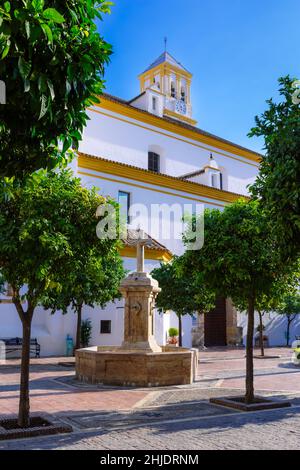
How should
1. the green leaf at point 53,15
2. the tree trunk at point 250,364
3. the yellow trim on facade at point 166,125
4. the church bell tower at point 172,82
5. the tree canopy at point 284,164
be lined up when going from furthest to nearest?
the church bell tower at point 172,82, the yellow trim on facade at point 166,125, the tree trunk at point 250,364, the tree canopy at point 284,164, the green leaf at point 53,15

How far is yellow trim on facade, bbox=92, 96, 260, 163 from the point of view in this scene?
26.7 m

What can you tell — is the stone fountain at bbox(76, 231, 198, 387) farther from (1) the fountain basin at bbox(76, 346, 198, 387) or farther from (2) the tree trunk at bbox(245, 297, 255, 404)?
(2) the tree trunk at bbox(245, 297, 255, 404)

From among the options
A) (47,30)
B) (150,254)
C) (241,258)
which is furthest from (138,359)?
(150,254)

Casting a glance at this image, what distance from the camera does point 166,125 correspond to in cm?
2973

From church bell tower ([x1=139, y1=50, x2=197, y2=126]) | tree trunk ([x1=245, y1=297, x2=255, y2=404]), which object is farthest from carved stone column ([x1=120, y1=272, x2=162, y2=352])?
church bell tower ([x1=139, y1=50, x2=197, y2=126])

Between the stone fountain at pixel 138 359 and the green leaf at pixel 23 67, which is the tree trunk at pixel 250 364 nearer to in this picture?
the stone fountain at pixel 138 359

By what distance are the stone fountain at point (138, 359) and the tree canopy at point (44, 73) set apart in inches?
338

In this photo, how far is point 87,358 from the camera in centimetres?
1295

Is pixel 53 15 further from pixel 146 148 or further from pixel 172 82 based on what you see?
pixel 172 82

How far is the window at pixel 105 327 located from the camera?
2217cm

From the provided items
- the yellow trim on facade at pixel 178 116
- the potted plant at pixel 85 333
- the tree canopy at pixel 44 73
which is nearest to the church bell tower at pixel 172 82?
the yellow trim on facade at pixel 178 116
